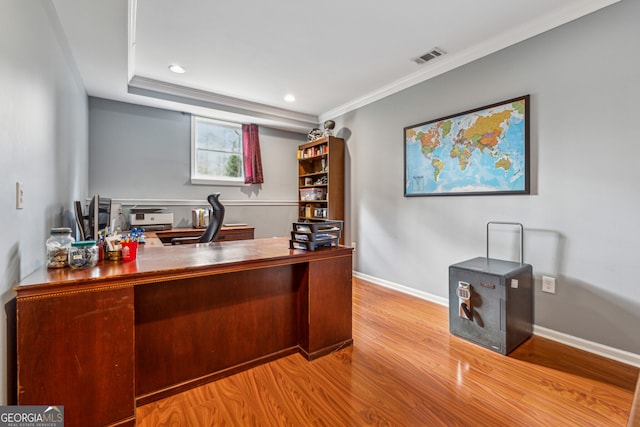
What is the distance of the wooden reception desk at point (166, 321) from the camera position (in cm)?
120

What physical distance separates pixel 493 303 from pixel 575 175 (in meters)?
1.17

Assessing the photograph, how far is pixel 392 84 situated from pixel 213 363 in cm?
342

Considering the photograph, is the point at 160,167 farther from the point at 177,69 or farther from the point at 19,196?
the point at 19,196

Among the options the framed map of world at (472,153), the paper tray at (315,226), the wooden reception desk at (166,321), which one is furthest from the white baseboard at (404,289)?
the paper tray at (315,226)

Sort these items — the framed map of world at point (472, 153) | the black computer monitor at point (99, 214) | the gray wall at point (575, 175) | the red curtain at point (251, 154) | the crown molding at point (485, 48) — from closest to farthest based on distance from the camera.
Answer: the black computer monitor at point (99, 214)
the gray wall at point (575, 175)
the crown molding at point (485, 48)
the framed map of world at point (472, 153)
the red curtain at point (251, 154)

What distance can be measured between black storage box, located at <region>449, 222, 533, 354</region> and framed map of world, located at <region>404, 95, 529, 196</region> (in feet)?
2.54

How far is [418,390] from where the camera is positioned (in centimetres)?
169

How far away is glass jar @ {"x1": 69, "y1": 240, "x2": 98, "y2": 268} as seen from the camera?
55.6 inches

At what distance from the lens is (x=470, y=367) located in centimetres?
192

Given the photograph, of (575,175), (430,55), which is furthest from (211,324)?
(430,55)

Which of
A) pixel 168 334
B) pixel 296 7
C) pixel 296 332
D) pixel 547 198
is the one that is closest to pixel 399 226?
pixel 547 198

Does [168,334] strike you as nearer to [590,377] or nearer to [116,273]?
[116,273]

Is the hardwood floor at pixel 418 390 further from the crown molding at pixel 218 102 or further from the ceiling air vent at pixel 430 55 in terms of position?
the crown molding at pixel 218 102

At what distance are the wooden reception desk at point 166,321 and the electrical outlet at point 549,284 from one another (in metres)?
1.62
